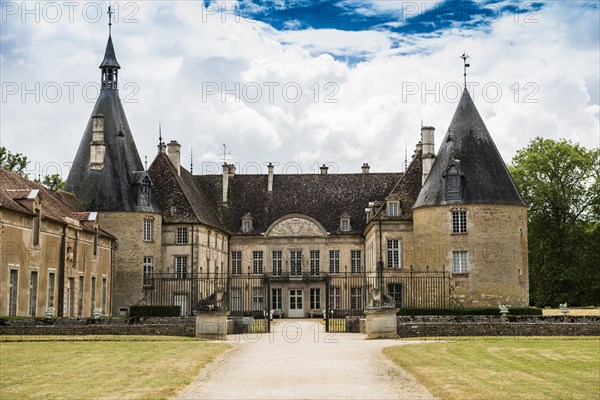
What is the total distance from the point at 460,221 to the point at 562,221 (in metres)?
17.5

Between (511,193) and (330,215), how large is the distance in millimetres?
15687

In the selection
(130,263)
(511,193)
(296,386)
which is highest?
(511,193)

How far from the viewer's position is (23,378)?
50.8 ft

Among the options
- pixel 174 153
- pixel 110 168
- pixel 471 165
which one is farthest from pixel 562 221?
pixel 110 168

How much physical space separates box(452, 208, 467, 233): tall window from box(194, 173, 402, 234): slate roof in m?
13.0

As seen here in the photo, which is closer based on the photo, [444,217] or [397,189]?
[444,217]

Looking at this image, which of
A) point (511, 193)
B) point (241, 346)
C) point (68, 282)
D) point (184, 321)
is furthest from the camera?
point (511, 193)

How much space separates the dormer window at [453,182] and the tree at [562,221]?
1527 centimetres

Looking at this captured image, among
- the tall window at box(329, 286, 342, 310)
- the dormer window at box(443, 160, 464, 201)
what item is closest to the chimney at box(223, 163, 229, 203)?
the tall window at box(329, 286, 342, 310)

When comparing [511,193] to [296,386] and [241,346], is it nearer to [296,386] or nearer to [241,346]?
[241,346]

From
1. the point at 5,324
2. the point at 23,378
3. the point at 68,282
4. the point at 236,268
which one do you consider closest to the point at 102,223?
the point at 68,282

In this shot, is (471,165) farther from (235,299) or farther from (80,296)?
(80,296)

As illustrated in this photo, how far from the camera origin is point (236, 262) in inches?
2133

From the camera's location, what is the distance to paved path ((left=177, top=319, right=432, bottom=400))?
14.2 meters
